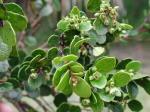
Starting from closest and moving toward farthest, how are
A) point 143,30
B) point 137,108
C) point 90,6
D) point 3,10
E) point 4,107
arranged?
1. point 3,10
2. point 90,6
3. point 137,108
4. point 143,30
5. point 4,107

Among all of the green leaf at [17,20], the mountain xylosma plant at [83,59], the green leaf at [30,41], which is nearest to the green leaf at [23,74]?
the mountain xylosma plant at [83,59]

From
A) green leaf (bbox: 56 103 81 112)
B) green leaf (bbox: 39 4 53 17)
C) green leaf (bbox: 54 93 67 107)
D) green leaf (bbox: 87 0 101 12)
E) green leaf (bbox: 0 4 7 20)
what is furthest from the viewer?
green leaf (bbox: 39 4 53 17)

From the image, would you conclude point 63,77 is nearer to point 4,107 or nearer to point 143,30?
point 143,30

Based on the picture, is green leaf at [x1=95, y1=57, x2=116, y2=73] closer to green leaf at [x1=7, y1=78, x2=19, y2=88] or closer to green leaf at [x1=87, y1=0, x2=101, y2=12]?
green leaf at [x1=87, y1=0, x2=101, y2=12]

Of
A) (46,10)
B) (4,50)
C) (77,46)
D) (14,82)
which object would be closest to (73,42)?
(77,46)

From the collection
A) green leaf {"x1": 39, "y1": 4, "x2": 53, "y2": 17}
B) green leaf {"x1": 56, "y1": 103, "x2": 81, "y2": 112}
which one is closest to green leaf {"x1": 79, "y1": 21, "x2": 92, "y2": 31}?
green leaf {"x1": 56, "y1": 103, "x2": 81, "y2": 112}

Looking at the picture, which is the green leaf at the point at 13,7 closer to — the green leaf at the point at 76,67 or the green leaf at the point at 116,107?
the green leaf at the point at 76,67

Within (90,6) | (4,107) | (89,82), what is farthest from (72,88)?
(4,107)
